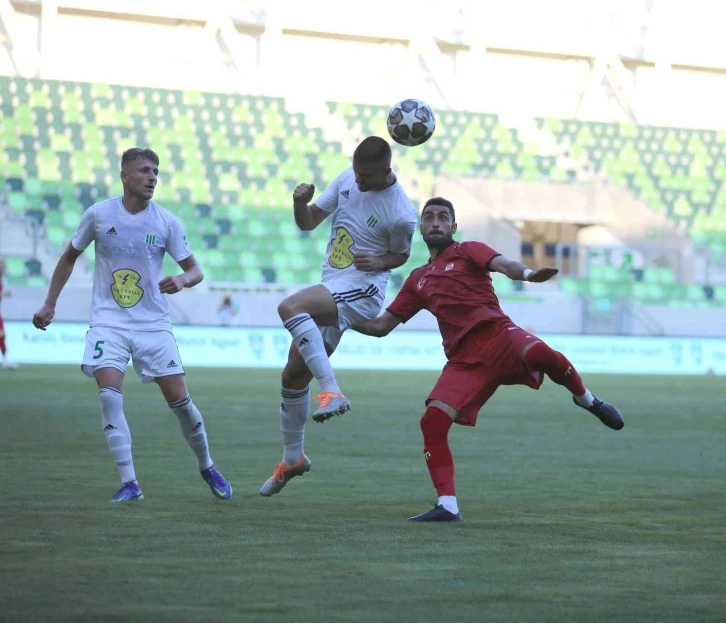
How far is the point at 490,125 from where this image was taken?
128 feet

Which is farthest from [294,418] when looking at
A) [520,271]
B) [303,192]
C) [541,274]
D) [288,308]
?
[541,274]

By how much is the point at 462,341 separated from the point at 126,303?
182 centimetres

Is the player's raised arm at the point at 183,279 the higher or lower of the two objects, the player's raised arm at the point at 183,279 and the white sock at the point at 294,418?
the higher

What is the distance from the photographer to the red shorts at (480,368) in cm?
650

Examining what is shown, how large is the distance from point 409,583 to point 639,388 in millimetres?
16767

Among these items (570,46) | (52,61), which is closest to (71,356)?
(52,61)

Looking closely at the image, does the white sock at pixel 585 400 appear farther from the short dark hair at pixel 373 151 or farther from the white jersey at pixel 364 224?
the short dark hair at pixel 373 151

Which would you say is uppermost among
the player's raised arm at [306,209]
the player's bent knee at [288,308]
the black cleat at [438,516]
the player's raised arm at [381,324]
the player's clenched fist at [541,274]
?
the player's raised arm at [306,209]

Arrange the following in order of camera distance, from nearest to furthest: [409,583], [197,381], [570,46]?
1. [409,583]
2. [197,381]
3. [570,46]

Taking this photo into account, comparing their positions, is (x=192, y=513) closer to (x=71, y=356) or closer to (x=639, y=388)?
(x=639, y=388)

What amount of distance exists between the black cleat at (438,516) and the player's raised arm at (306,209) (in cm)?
184

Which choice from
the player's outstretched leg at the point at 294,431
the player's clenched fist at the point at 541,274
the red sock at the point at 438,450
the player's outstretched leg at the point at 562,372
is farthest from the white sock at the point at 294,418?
the player's clenched fist at the point at 541,274

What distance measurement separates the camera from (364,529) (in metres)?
5.93

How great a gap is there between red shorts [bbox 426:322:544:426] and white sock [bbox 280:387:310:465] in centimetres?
125
